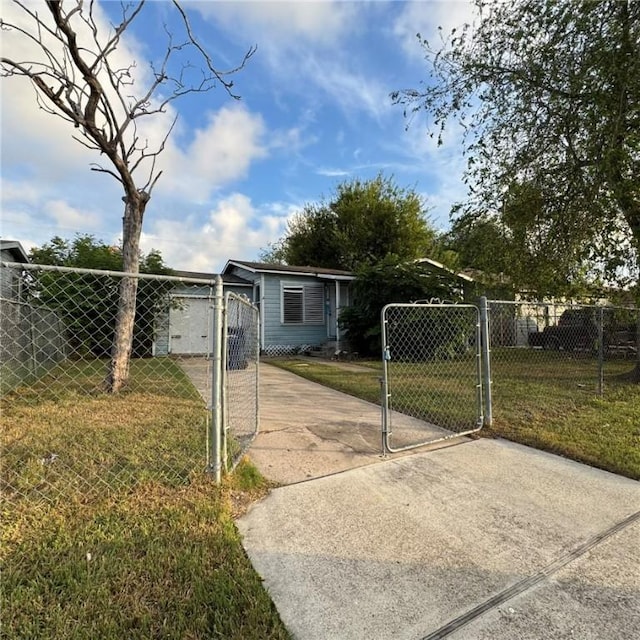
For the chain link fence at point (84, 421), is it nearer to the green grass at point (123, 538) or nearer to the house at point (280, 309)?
the green grass at point (123, 538)

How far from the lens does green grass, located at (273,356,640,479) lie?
409 centimetres

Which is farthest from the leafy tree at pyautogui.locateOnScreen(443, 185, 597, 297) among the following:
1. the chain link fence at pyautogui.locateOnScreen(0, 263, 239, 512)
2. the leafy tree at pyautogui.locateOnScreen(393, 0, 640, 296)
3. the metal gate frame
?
the metal gate frame

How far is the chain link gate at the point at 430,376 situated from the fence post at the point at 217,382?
1.49 meters

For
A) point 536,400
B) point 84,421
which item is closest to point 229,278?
point 84,421

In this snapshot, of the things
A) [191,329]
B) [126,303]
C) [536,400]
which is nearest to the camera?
[536,400]

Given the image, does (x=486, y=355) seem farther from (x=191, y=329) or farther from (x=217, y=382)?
(x=191, y=329)

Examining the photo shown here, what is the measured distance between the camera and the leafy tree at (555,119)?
5.89 m

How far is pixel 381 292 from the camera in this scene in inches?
478

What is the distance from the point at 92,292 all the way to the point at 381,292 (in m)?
8.12

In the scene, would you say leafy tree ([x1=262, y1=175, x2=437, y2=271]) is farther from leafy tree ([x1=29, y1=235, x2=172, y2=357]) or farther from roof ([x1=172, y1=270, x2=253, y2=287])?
leafy tree ([x1=29, y1=235, x2=172, y2=357])

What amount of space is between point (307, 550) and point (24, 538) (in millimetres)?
1586

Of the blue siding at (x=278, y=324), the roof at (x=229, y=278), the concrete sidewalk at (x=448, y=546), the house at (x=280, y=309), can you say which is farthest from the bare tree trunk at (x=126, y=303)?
the blue siding at (x=278, y=324)

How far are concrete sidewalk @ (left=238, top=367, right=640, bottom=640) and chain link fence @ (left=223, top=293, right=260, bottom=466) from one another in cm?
33

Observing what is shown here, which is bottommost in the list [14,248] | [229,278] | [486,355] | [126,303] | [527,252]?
[486,355]
